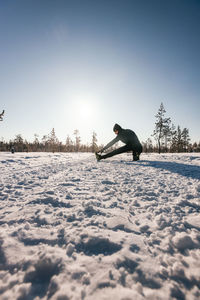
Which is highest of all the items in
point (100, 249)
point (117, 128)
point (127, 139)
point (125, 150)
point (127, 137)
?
point (117, 128)

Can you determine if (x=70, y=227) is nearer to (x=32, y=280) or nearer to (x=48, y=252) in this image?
(x=48, y=252)

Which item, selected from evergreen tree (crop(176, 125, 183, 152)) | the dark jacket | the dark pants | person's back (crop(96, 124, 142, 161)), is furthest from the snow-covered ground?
evergreen tree (crop(176, 125, 183, 152))

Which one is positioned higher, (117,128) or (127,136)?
(117,128)

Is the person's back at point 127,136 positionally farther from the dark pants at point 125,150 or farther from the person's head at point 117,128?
the dark pants at point 125,150

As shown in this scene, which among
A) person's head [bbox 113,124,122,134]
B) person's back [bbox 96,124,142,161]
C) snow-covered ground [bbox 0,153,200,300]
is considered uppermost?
person's head [bbox 113,124,122,134]

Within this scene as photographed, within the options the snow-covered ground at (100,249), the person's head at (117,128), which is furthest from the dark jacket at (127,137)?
the snow-covered ground at (100,249)

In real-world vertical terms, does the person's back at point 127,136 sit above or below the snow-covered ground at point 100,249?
above

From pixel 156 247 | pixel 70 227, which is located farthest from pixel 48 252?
pixel 156 247

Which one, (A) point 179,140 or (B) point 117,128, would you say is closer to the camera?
(B) point 117,128

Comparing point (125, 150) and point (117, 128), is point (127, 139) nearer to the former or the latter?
point (125, 150)

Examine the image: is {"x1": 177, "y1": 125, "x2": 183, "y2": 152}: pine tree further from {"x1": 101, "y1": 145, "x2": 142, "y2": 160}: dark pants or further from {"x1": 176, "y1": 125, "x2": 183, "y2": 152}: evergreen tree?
{"x1": 101, "y1": 145, "x2": 142, "y2": 160}: dark pants

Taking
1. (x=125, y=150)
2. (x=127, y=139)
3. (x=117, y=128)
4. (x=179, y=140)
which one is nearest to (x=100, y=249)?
(x=125, y=150)

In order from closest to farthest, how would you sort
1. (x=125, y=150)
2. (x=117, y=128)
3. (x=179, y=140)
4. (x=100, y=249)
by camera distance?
(x=100, y=249) < (x=125, y=150) < (x=117, y=128) < (x=179, y=140)

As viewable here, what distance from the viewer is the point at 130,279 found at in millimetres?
1088
